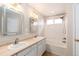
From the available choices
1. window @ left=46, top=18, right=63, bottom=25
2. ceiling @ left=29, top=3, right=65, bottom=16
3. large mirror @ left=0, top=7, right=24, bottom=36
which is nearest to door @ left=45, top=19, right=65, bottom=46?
window @ left=46, top=18, right=63, bottom=25

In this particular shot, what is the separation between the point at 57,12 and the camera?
1517 millimetres

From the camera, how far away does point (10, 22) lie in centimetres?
166

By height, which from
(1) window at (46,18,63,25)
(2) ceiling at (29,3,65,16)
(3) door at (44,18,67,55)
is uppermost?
(2) ceiling at (29,3,65,16)

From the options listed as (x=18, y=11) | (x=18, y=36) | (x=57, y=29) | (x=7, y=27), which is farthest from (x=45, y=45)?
(x=18, y=11)

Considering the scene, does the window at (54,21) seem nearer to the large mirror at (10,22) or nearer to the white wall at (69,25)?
the white wall at (69,25)

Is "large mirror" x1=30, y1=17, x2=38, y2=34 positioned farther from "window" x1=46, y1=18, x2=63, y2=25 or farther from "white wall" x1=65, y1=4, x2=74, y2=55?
"white wall" x1=65, y1=4, x2=74, y2=55

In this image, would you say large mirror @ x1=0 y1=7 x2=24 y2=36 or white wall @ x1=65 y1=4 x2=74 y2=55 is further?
large mirror @ x1=0 y1=7 x2=24 y2=36

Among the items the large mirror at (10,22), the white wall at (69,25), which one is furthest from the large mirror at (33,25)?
the white wall at (69,25)

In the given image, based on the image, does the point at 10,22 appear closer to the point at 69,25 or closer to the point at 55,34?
the point at 55,34

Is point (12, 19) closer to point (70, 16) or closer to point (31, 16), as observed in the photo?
point (31, 16)

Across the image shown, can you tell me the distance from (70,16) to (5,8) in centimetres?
108

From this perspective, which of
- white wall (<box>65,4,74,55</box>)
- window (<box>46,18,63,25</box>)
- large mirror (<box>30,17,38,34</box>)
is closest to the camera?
white wall (<box>65,4,74,55</box>)

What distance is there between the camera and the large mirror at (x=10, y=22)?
1609mm

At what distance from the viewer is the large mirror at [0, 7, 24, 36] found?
1609 millimetres
